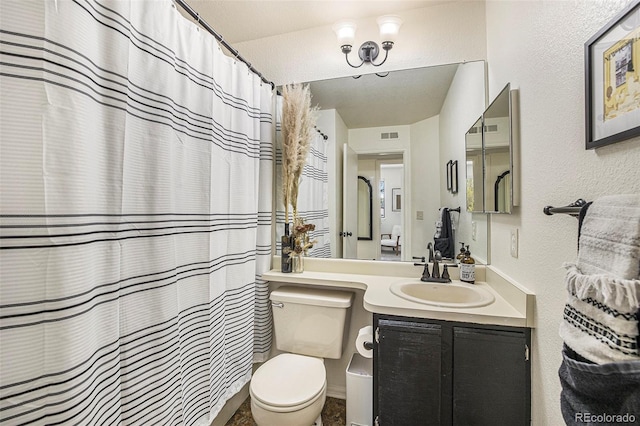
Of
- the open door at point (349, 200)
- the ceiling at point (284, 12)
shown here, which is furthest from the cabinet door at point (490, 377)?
the ceiling at point (284, 12)

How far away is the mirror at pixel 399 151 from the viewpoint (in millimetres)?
1778

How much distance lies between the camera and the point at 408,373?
4.08ft

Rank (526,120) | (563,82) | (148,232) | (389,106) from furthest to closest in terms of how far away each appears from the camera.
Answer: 1. (389,106)
2. (526,120)
3. (148,232)
4. (563,82)

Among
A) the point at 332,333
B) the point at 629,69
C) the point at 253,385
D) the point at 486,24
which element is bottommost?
the point at 253,385

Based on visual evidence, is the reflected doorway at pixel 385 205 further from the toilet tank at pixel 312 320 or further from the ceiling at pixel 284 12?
the ceiling at pixel 284 12

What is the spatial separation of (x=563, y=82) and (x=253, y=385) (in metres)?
1.75

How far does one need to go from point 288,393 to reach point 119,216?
1.07m

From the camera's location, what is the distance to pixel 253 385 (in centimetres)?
139

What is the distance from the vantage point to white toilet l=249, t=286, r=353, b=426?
4.22 ft

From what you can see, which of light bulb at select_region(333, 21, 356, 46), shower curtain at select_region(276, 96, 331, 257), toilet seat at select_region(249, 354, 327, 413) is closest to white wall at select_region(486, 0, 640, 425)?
light bulb at select_region(333, 21, 356, 46)

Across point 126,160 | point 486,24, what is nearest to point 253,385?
point 126,160

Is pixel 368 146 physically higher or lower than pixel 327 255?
higher

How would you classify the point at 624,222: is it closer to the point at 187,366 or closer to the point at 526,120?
the point at 526,120

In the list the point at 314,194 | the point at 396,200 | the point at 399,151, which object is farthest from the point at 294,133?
the point at 396,200
